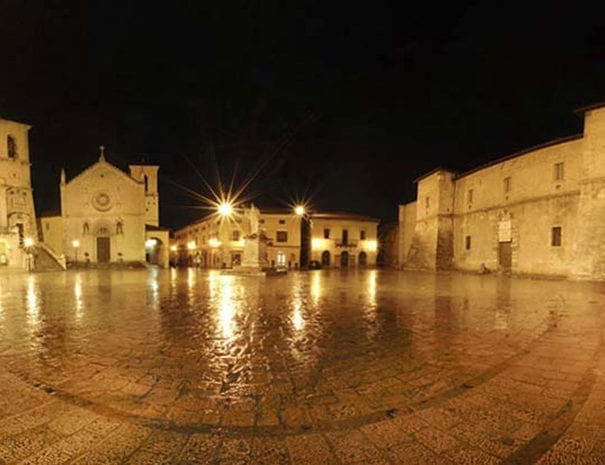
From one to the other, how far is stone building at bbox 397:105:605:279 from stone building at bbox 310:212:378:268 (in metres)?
12.1

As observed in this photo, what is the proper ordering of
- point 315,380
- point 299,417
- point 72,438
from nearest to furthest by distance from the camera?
point 72,438 → point 299,417 → point 315,380

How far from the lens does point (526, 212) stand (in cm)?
2409

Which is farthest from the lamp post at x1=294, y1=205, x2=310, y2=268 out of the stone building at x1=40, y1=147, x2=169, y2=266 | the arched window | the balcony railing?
the arched window

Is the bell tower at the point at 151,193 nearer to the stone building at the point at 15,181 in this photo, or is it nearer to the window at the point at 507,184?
the stone building at the point at 15,181

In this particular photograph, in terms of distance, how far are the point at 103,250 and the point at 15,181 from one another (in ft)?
36.5

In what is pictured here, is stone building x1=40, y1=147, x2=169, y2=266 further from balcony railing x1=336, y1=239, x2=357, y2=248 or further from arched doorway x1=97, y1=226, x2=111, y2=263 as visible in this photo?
balcony railing x1=336, y1=239, x2=357, y2=248

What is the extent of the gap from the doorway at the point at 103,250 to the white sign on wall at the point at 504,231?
4026cm

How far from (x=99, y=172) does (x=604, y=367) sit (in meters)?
45.0

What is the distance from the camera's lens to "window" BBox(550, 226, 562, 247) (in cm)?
2197

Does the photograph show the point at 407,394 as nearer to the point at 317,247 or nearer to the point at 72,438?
the point at 72,438

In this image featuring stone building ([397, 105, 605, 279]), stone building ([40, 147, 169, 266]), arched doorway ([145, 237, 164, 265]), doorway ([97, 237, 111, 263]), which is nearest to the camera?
stone building ([397, 105, 605, 279])

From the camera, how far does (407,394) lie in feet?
11.9

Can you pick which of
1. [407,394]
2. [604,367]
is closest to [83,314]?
[407,394]

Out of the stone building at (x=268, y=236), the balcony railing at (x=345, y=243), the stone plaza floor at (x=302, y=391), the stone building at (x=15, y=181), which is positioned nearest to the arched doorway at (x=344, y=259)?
the balcony railing at (x=345, y=243)
